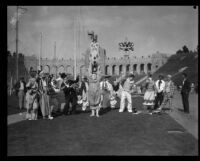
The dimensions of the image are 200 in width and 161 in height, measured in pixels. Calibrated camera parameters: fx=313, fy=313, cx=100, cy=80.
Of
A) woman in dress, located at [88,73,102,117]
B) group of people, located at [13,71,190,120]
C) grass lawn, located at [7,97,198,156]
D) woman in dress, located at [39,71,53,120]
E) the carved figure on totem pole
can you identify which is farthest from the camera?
the carved figure on totem pole

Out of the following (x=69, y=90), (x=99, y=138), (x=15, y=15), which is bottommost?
(x=99, y=138)

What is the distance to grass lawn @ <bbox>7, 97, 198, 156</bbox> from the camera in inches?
269

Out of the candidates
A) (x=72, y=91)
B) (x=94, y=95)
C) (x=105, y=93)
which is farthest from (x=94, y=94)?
(x=105, y=93)

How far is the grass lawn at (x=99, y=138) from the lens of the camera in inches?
269

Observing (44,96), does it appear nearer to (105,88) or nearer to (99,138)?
(99,138)

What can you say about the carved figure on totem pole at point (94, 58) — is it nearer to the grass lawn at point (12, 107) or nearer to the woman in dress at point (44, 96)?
the grass lawn at point (12, 107)

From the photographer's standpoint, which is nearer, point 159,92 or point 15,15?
point 15,15

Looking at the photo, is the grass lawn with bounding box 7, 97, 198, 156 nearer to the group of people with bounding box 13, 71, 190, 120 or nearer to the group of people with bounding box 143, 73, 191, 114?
the group of people with bounding box 13, 71, 190, 120

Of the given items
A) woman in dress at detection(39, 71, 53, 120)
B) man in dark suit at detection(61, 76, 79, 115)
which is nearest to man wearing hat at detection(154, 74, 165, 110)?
man in dark suit at detection(61, 76, 79, 115)

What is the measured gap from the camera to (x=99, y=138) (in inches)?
314

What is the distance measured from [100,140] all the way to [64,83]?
530 cm

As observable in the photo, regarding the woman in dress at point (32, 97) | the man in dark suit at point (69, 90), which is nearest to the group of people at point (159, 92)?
the man in dark suit at point (69, 90)
